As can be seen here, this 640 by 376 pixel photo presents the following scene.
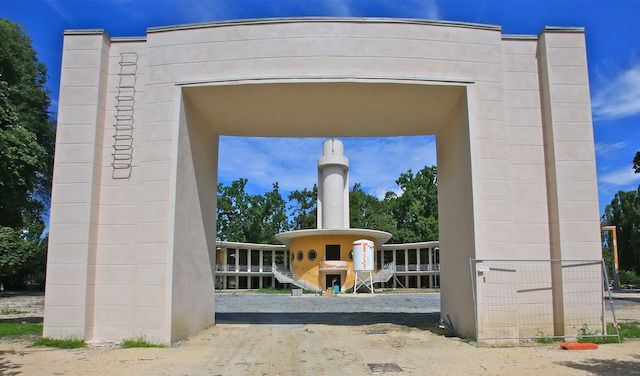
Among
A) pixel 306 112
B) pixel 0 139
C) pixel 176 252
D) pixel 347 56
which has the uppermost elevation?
pixel 347 56

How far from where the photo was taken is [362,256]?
32406 millimetres

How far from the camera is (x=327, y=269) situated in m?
35.3

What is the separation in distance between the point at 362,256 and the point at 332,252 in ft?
13.8

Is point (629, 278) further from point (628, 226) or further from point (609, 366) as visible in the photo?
point (609, 366)

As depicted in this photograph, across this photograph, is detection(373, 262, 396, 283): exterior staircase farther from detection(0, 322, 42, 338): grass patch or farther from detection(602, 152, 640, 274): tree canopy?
detection(0, 322, 42, 338): grass patch

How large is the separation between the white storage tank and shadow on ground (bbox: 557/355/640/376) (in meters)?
25.2

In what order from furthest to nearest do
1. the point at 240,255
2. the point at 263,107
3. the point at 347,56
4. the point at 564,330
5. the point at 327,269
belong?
the point at 240,255 → the point at 327,269 → the point at 263,107 → the point at 347,56 → the point at 564,330

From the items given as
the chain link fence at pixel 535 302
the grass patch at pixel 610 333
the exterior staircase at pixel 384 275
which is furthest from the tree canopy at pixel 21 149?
the exterior staircase at pixel 384 275

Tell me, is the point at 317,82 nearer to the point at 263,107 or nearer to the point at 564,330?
the point at 263,107

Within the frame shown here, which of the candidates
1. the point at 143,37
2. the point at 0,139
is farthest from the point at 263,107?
the point at 0,139

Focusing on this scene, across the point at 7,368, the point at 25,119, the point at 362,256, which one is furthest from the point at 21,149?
the point at 362,256

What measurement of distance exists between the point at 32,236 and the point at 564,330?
57083 millimetres

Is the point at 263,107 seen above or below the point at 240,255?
above

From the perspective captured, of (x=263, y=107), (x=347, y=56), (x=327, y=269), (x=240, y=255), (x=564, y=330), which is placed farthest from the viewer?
(x=240, y=255)
